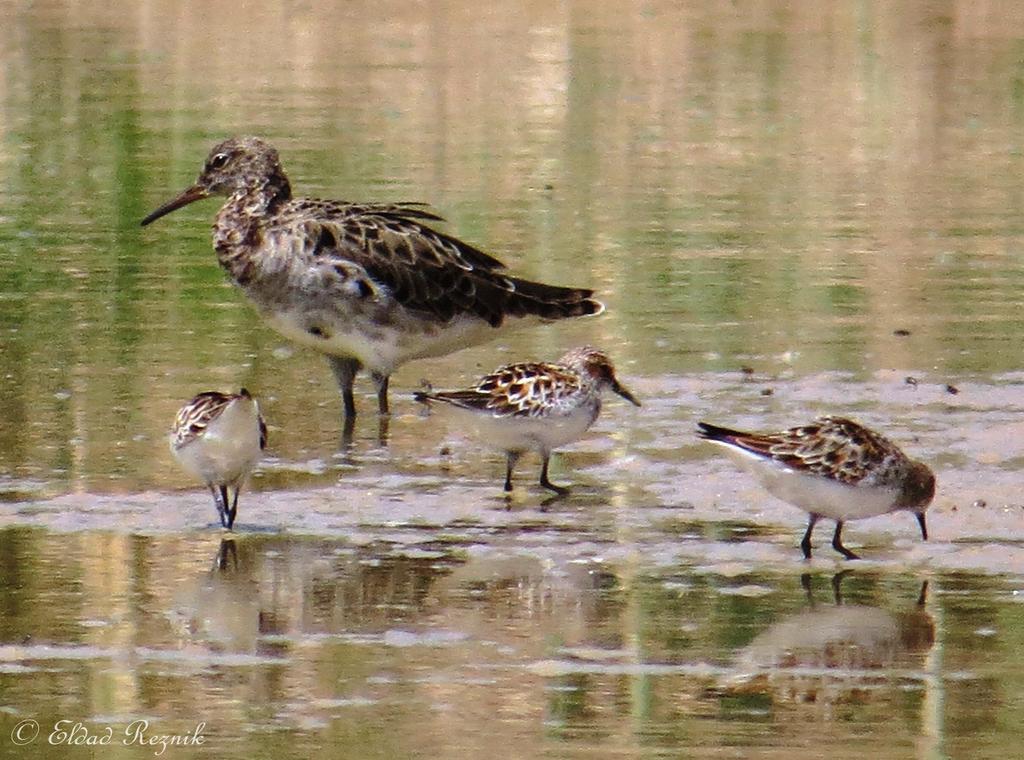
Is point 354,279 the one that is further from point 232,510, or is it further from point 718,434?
point 718,434

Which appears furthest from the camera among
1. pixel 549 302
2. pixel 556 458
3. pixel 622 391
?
pixel 549 302

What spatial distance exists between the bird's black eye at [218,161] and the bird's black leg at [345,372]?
1.24 metres

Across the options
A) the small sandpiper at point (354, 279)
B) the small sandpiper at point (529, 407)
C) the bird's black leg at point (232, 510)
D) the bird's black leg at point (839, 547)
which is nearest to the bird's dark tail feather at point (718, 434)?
the bird's black leg at point (839, 547)

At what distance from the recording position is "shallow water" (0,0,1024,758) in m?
Result: 7.50

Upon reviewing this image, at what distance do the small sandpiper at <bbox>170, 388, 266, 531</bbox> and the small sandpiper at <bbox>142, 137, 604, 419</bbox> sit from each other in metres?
2.33

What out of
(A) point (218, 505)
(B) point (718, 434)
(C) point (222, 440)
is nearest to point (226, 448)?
(C) point (222, 440)

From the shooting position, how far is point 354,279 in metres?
12.1

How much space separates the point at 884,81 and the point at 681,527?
17.3 meters

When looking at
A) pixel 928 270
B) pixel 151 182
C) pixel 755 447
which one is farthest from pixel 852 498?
pixel 151 182

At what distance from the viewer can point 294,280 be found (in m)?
12.0

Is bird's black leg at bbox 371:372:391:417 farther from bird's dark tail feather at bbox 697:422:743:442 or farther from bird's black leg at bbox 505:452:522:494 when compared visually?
bird's dark tail feather at bbox 697:422:743:442

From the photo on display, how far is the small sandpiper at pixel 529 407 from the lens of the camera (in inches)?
408

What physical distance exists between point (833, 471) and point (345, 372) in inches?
146

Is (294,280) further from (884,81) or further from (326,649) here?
(884,81)
